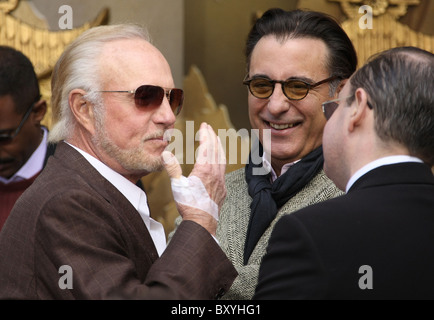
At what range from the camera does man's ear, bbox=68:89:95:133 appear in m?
2.54

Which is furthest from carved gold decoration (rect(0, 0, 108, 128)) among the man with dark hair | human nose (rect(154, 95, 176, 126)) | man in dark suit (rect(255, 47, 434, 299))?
man in dark suit (rect(255, 47, 434, 299))

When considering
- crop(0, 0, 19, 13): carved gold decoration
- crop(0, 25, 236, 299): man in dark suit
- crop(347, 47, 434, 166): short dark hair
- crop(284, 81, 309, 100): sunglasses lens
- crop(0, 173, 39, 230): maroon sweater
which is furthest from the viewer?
crop(0, 0, 19, 13): carved gold decoration

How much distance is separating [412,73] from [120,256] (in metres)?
1.01

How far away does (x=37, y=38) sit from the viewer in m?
4.99

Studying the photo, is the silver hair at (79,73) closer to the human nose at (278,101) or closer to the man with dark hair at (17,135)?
the human nose at (278,101)

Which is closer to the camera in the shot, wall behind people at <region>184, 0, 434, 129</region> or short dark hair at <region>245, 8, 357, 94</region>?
short dark hair at <region>245, 8, 357, 94</region>

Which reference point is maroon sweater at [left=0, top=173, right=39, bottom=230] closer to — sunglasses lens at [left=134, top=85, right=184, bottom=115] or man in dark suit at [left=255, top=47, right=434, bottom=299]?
sunglasses lens at [left=134, top=85, right=184, bottom=115]

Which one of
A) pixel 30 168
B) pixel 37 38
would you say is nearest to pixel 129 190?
pixel 30 168

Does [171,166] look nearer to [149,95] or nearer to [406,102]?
[149,95]

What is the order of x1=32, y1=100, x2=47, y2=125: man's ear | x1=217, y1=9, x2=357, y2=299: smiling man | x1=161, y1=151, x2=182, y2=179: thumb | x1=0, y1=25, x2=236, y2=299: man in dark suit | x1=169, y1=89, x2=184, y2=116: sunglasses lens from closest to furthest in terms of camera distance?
x1=0, y1=25, x2=236, y2=299: man in dark suit, x1=161, y1=151, x2=182, y2=179: thumb, x1=169, y1=89, x2=184, y2=116: sunglasses lens, x1=217, y1=9, x2=357, y2=299: smiling man, x1=32, y1=100, x2=47, y2=125: man's ear

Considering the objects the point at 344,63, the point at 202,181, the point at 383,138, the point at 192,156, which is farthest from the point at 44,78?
the point at 383,138

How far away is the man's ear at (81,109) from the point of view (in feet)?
8.34

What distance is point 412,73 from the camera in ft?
6.56
